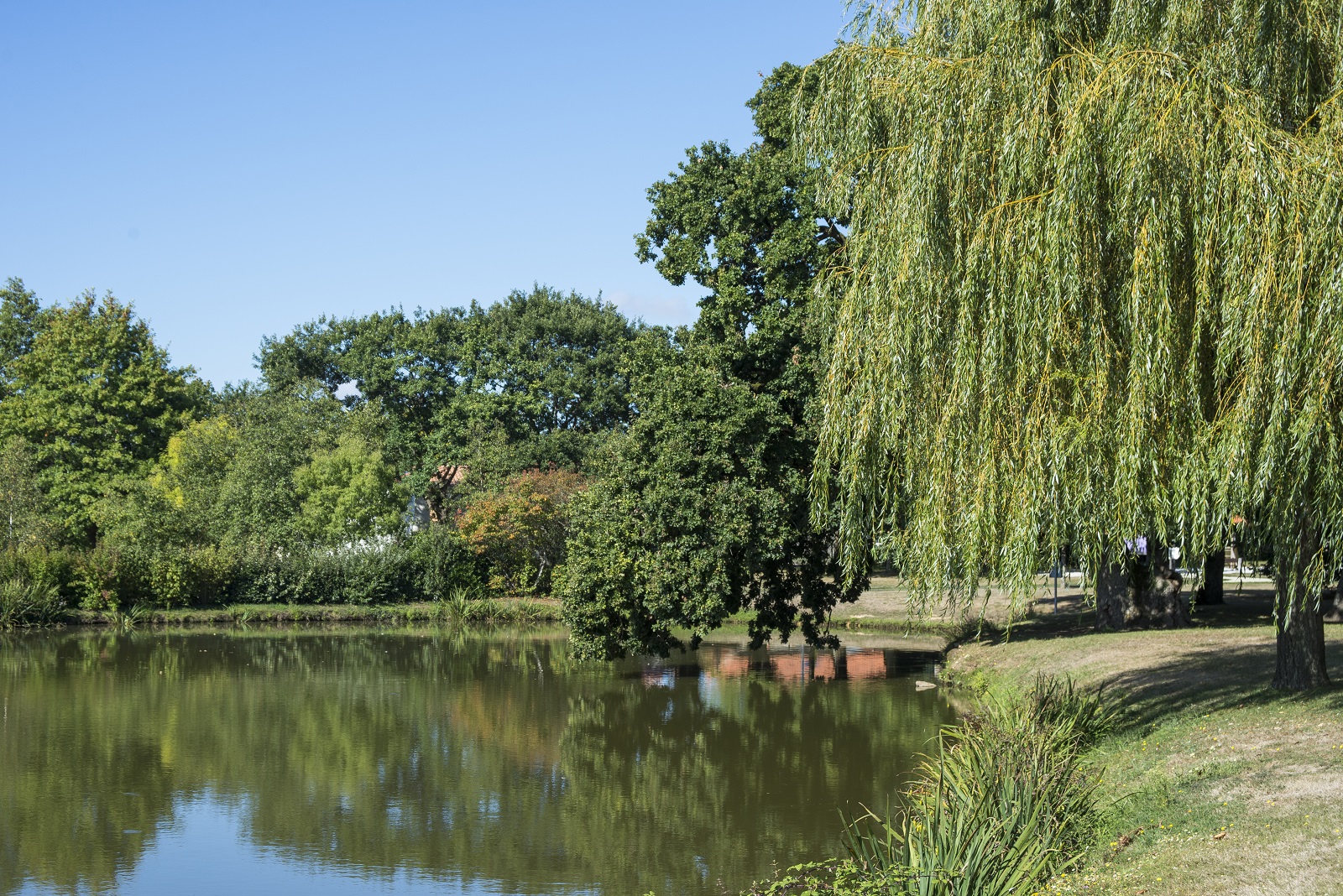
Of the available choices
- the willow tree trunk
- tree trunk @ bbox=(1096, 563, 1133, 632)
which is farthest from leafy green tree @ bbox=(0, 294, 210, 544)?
the willow tree trunk

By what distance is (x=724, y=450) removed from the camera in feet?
68.3

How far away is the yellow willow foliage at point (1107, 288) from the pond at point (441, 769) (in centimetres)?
423

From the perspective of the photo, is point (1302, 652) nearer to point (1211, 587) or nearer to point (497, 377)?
point (1211, 587)

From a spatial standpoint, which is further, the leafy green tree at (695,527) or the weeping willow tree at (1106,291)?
the leafy green tree at (695,527)

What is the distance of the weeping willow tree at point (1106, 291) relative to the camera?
947cm

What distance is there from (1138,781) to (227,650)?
86.9 ft

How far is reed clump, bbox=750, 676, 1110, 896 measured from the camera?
26.6ft

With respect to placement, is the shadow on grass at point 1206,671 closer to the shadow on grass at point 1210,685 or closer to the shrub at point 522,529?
the shadow on grass at point 1210,685

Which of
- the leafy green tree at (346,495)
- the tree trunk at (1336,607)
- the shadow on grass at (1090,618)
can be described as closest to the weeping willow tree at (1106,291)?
the shadow on grass at (1090,618)

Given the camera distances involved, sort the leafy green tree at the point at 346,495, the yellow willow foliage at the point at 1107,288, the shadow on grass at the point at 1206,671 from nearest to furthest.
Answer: the yellow willow foliage at the point at 1107,288, the shadow on grass at the point at 1206,671, the leafy green tree at the point at 346,495

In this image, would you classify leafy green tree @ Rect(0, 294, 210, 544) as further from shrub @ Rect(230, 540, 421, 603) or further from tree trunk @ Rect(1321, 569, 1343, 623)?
tree trunk @ Rect(1321, 569, 1343, 623)

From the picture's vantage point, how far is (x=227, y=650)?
31.5 m

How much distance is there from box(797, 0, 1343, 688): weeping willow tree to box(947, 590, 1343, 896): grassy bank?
1.56 metres

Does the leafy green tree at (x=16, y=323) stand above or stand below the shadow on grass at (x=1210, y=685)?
above
